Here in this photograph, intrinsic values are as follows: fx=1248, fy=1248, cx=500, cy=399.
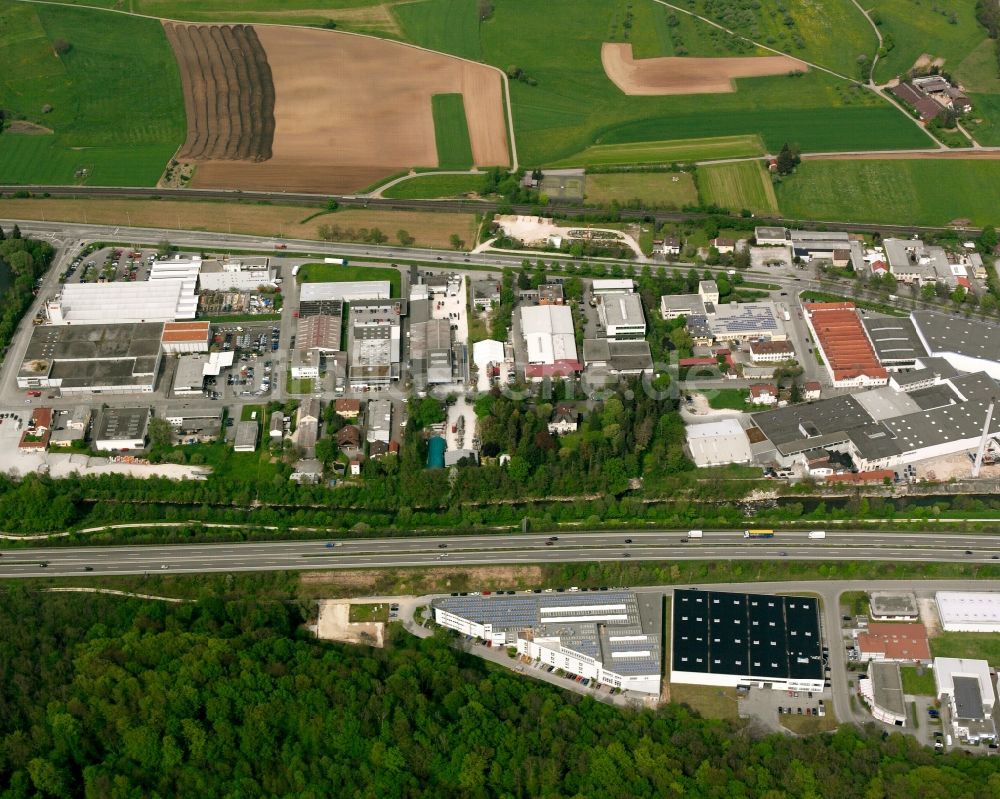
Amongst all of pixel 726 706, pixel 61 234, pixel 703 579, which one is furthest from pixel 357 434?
pixel 61 234

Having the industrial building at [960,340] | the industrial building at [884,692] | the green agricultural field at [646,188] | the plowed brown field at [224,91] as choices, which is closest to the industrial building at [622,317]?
the green agricultural field at [646,188]

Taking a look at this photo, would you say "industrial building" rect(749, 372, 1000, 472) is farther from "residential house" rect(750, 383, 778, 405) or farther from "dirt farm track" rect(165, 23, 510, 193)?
"dirt farm track" rect(165, 23, 510, 193)

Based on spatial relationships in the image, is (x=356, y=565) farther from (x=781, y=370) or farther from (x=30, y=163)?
(x=30, y=163)

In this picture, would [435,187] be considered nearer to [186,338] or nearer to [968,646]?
[186,338]

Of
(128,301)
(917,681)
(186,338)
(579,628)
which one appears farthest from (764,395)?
(128,301)

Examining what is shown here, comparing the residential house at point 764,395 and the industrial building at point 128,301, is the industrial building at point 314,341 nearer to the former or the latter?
the industrial building at point 128,301

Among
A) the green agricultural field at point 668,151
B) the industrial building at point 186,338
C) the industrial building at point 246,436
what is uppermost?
the green agricultural field at point 668,151
